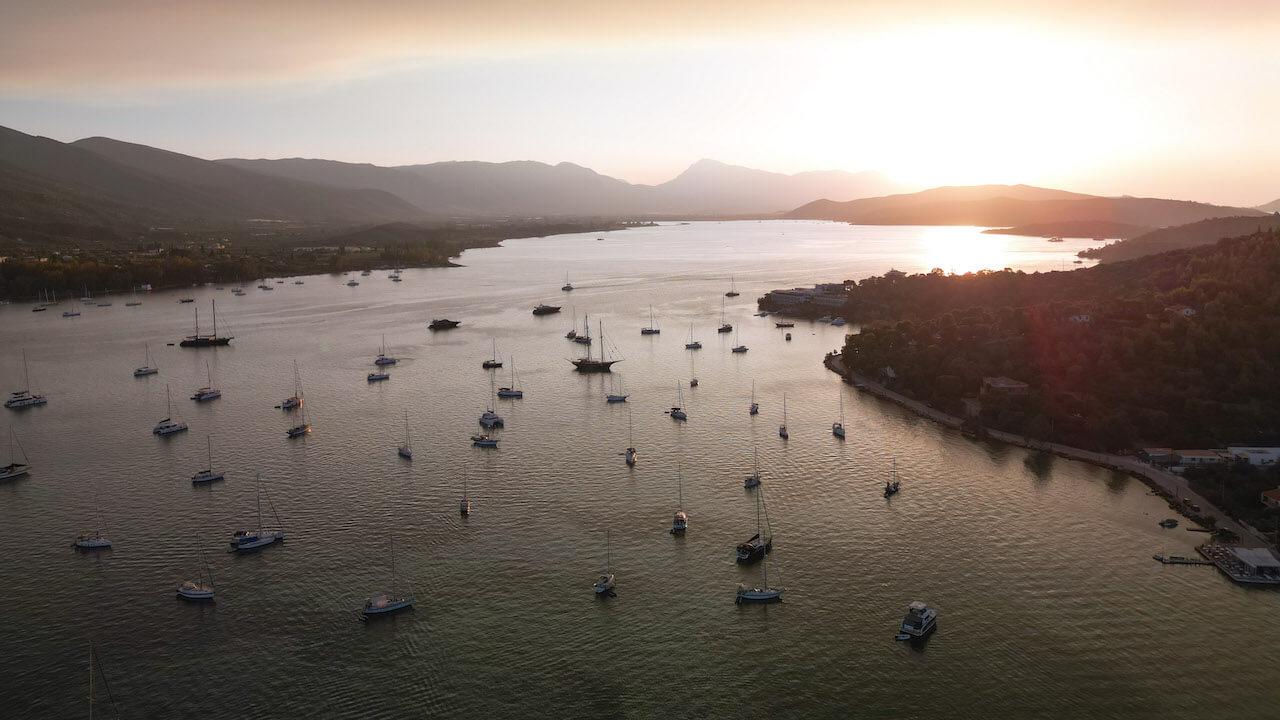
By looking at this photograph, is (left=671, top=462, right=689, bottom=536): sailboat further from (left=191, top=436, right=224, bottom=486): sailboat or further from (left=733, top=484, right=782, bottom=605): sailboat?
(left=191, top=436, right=224, bottom=486): sailboat

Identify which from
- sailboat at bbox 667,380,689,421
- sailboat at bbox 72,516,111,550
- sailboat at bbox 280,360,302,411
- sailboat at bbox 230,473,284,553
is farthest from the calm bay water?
sailboat at bbox 667,380,689,421

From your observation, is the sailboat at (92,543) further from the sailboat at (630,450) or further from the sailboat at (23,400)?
the sailboat at (23,400)

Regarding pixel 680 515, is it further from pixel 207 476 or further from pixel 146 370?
pixel 146 370

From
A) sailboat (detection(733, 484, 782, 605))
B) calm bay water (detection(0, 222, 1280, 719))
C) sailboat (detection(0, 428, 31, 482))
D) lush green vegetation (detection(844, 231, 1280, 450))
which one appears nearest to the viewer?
calm bay water (detection(0, 222, 1280, 719))

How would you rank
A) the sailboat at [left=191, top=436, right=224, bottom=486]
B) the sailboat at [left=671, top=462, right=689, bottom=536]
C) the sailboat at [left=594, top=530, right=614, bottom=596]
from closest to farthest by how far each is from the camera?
the sailboat at [left=594, top=530, right=614, bottom=596] → the sailboat at [left=671, top=462, right=689, bottom=536] → the sailboat at [left=191, top=436, right=224, bottom=486]

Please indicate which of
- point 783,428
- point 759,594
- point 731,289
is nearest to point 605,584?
point 759,594
